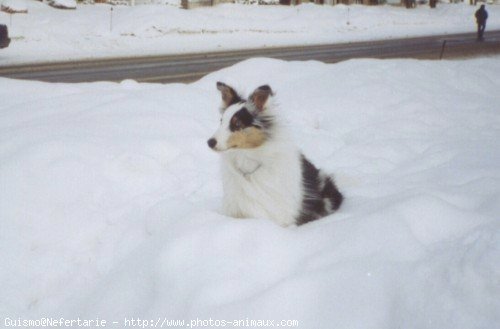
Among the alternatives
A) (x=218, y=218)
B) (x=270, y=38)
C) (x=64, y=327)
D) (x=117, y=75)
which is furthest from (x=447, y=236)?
(x=270, y=38)

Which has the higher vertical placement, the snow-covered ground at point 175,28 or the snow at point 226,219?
the snow-covered ground at point 175,28

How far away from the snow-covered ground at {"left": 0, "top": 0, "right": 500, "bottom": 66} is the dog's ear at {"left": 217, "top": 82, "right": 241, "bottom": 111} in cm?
1452

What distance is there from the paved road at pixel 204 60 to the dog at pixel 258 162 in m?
10.2

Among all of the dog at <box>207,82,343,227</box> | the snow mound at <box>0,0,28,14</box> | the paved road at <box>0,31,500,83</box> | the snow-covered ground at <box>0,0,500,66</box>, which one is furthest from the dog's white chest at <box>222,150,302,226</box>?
the snow mound at <box>0,0,28,14</box>

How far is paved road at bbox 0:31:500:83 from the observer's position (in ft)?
46.8

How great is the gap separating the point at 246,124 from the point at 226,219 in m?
0.86

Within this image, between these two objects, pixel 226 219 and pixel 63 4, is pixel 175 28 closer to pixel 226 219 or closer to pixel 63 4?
pixel 63 4

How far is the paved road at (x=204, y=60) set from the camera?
562 inches

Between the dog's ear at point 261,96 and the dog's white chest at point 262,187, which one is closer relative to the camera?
the dog's ear at point 261,96

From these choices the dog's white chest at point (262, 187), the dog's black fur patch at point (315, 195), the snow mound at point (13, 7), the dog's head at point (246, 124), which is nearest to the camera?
the dog's head at point (246, 124)

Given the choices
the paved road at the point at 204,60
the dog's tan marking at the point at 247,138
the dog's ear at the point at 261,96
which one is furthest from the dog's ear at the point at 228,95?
the paved road at the point at 204,60

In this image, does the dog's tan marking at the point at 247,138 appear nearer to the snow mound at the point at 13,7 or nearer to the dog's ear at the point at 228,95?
the dog's ear at the point at 228,95

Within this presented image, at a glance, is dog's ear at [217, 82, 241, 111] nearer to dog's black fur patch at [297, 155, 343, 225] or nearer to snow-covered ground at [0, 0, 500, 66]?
dog's black fur patch at [297, 155, 343, 225]

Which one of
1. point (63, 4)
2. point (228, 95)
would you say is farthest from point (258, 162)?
Result: point (63, 4)
